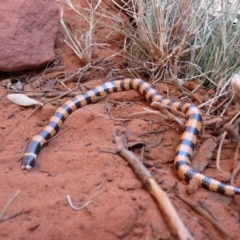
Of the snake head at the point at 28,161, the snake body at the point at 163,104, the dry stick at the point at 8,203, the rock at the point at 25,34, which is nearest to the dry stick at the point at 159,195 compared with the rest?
the snake body at the point at 163,104

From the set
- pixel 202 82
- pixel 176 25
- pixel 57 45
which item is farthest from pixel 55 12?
pixel 202 82

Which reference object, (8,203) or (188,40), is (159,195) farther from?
(188,40)

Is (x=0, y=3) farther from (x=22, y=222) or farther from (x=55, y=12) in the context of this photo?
(x=22, y=222)

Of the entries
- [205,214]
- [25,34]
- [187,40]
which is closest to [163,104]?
[187,40]

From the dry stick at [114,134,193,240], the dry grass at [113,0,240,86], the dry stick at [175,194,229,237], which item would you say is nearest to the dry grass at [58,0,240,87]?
the dry grass at [113,0,240,86]

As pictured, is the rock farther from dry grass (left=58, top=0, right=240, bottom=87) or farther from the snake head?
the snake head
